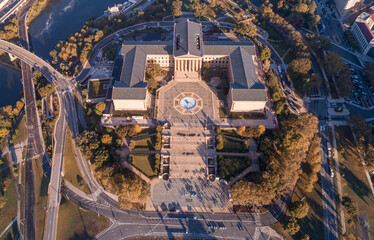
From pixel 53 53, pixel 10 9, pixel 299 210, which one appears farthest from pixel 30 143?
pixel 10 9

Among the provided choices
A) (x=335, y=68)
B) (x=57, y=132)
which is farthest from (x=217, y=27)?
(x=57, y=132)

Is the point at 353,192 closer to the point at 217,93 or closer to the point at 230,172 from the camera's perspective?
the point at 230,172

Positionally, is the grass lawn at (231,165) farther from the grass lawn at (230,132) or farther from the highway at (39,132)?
the highway at (39,132)

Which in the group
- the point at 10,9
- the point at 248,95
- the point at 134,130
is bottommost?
the point at 134,130

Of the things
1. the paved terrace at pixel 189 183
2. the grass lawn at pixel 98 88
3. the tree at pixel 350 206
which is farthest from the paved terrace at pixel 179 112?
the tree at pixel 350 206

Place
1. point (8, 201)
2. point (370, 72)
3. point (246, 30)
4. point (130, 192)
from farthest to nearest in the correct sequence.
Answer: point (246, 30) → point (370, 72) → point (8, 201) → point (130, 192)

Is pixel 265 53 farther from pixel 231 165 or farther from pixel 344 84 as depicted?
pixel 231 165

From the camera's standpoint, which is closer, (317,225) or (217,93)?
(317,225)
